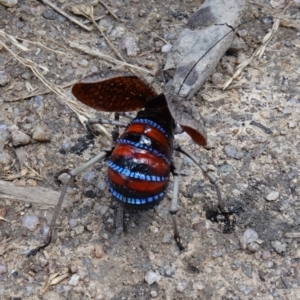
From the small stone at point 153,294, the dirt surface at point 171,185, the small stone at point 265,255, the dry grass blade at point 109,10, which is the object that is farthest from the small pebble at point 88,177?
the dry grass blade at point 109,10

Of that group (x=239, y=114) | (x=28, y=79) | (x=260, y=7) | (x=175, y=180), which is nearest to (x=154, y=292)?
(x=175, y=180)

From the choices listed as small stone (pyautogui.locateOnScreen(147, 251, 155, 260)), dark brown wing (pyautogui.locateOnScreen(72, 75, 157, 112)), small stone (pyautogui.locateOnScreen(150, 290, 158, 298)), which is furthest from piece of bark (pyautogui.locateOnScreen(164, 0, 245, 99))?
small stone (pyautogui.locateOnScreen(150, 290, 158, 298))

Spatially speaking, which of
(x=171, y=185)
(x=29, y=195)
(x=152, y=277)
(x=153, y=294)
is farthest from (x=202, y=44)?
(x=153, y=294)

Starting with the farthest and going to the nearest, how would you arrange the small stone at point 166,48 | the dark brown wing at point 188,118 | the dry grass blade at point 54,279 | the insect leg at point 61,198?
the small stone at point 166,48
the insect leg at point 61,198
the dry grass blade at point 54,279
the dark brown wing at point 188,118

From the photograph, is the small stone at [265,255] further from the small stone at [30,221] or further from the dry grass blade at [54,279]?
the small stone at [30,221]

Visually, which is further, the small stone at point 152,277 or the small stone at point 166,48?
the small stone at point 166,48

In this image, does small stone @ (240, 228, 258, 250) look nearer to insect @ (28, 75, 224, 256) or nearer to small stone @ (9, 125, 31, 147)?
insect @ (28, 75, 224, 256)

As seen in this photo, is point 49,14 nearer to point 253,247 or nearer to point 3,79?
point 3,79
